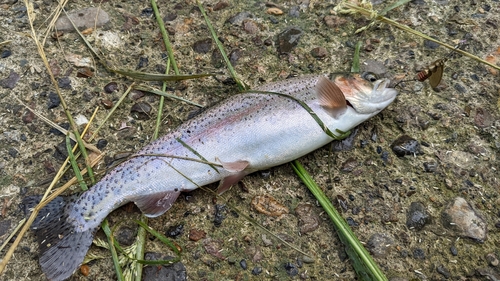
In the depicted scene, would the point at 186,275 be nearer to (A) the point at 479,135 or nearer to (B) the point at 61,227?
(B) the point at 61,227

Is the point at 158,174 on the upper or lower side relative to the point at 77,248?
upper

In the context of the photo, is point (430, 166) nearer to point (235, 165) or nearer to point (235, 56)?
point (235, 165)

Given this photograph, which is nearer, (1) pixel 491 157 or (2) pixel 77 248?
(2) pixel 77 248

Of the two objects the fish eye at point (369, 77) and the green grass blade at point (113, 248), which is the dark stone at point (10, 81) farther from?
the fish eye at point (369, 77)

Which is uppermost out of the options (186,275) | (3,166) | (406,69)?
(406,69)

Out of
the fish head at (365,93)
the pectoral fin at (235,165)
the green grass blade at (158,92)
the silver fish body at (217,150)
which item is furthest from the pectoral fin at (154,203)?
the fish head at (365,93)

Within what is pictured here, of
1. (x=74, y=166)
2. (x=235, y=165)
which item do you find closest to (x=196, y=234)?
(x=235, y=165)

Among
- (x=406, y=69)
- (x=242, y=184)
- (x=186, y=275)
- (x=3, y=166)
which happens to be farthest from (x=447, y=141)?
(x=3, y=166)
